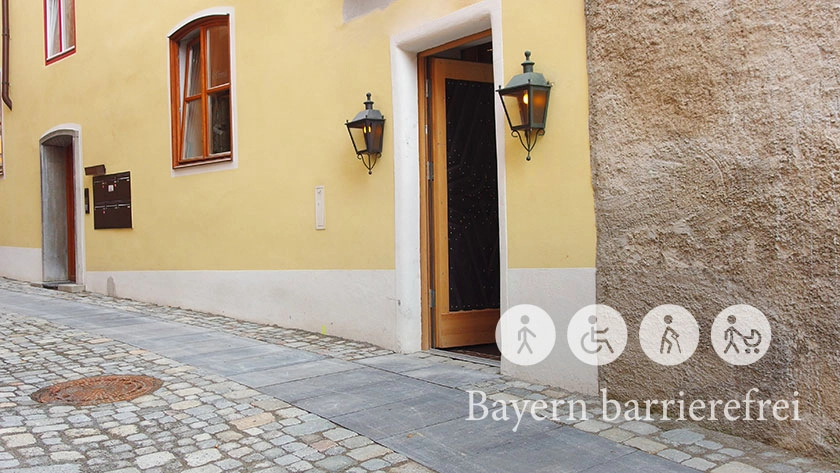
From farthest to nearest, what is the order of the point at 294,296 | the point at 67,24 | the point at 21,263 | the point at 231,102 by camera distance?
the point at 21,263 < the point at 67,24 < the point at 231,102 < the point at 294,296

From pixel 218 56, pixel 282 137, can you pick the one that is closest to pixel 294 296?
pixel 282 137

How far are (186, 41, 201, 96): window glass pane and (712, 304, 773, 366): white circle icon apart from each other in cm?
705

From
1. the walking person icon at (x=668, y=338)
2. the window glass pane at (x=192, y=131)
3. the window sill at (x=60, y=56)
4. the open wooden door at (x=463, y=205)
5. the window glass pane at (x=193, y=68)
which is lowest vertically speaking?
the walking person icon at (x=668, y=338)

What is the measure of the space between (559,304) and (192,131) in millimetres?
5956

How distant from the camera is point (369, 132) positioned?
243 inches

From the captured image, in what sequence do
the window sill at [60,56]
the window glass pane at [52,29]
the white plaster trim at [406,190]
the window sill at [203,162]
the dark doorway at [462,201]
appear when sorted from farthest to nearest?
the window glass pane at [52,29] → the window sill at [60,56] → the window sill at [203,162] → the dark doorway at [462,201] → the white plaster trim at [406,190]

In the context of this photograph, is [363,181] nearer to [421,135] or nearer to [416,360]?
[421,135]

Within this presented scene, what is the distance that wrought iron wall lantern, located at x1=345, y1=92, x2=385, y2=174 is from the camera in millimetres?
6164

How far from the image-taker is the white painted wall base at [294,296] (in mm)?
6367

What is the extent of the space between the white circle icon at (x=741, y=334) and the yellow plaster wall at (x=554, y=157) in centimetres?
97

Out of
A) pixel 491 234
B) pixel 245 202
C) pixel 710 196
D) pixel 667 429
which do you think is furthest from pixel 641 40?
pixel 245 202

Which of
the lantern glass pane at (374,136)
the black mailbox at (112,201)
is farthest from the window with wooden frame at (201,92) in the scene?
the lantern glass pane at (374,136)

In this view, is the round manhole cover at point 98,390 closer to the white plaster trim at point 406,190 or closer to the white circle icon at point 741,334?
the white plaster trim at point 406,190

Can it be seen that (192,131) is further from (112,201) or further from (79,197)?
(79,197)
